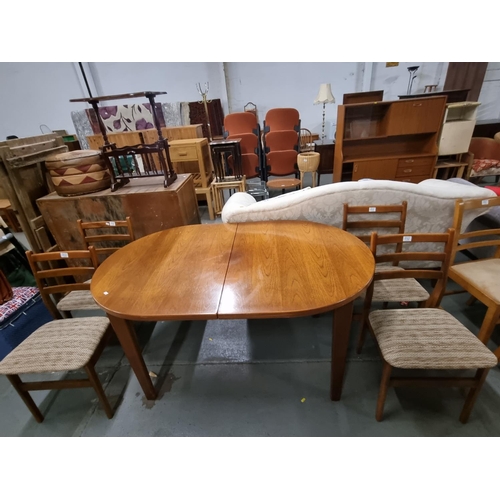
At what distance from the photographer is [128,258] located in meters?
1.40

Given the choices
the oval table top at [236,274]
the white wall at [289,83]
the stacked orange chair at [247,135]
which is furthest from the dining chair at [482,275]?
the white wall at [289,83]

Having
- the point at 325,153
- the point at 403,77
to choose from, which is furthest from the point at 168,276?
the point at 403,77

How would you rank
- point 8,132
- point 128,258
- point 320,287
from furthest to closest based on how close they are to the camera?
point 8,132
point 128,258
point 320,287

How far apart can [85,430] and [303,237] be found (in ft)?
4.93

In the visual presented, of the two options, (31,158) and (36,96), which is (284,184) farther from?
(36,96)

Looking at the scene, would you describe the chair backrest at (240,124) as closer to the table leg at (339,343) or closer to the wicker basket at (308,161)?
the wicker basket at (308,161)

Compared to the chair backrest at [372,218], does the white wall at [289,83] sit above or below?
above

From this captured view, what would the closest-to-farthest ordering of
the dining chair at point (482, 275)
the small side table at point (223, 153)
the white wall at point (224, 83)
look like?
the dining chair at point (482, 275) < the small side table at point (223, 153) < the white wall at point (224, 83)

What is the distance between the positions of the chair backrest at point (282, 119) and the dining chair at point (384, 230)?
2.87 m

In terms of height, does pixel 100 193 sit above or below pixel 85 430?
above

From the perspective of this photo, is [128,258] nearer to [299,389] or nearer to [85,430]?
[85,430]

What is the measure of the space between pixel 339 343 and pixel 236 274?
1.81 feet

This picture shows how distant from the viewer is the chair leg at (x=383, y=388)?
114 cm

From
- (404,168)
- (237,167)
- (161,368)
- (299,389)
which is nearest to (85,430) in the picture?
(161,368)
